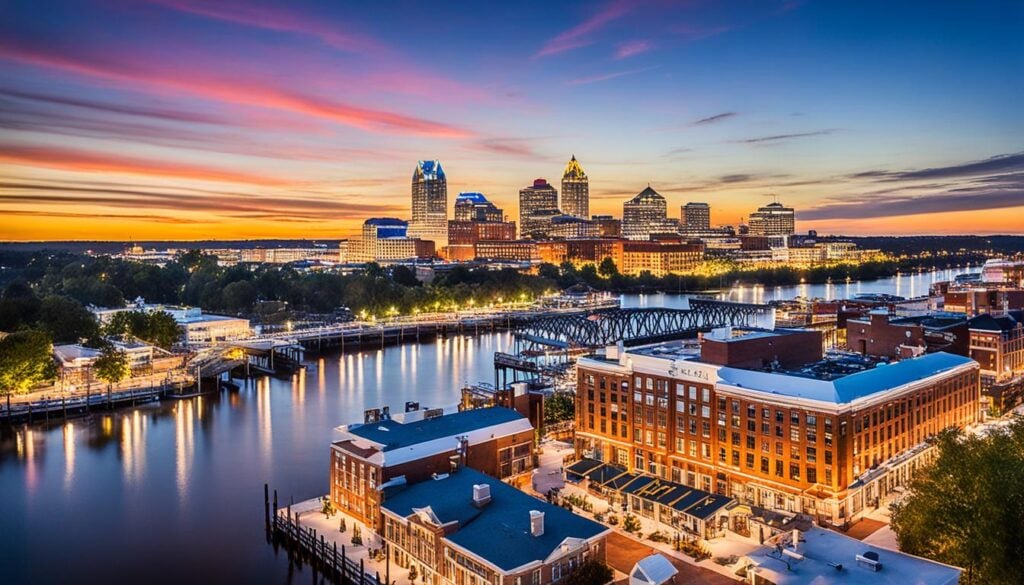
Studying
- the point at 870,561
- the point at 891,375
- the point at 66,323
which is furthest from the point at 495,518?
the point at 66,323

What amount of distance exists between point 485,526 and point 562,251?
16447 cm

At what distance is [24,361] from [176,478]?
1932 cm

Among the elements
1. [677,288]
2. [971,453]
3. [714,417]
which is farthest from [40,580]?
[677,288]

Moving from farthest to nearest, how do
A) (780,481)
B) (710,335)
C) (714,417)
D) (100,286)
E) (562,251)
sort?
1. (562,251)
2. (100,286)
3. (710,335)
4. (714,417)
5. (780,481)

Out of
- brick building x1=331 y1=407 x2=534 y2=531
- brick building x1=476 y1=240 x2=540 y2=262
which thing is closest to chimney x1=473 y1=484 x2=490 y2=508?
brick building x1=331 y1=407 x2=534 y2=531

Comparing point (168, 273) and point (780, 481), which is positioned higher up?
point (168, 273)

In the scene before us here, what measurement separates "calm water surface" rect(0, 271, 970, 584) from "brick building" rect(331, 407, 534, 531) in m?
3.36

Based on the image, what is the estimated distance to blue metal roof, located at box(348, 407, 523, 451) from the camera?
2580 cm

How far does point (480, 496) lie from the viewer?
71.8ft

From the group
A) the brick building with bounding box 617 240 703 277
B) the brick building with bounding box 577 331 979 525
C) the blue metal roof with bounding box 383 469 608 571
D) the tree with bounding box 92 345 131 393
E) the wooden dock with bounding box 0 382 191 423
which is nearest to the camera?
the blue metal roof with bounding box 383 469 608 571

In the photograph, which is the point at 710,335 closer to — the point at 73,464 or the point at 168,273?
the point at 73,464

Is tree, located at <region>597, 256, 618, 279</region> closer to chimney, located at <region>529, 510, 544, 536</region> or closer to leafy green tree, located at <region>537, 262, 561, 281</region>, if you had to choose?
leafy green tree, located at <region>537, 262, 561, 281</region>

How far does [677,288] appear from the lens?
148m

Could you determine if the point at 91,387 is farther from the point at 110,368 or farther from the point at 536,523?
the point at 536,523
